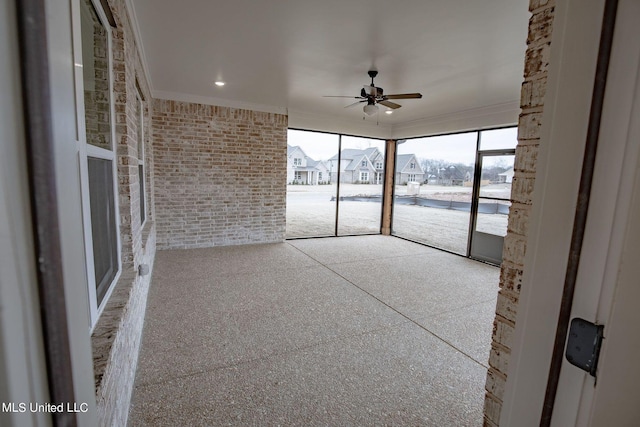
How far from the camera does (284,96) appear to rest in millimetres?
5090

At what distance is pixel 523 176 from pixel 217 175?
536cm

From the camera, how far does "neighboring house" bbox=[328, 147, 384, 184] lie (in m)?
7.21

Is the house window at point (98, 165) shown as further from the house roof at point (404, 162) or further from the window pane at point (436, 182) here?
the house roof at point (404, 162)

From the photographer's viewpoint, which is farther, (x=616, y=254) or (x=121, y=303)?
(x=121, y=303)

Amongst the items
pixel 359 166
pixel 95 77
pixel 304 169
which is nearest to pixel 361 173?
pixel 359 166

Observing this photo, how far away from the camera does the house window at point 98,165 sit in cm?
141

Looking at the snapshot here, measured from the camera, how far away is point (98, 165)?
1.67 metres

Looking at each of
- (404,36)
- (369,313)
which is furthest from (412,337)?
(404,36)

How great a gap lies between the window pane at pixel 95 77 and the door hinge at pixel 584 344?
6.67ft

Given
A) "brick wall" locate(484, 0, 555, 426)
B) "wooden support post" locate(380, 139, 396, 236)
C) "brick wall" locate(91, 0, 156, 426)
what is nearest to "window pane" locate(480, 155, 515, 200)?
→ "wooden support post" locate(380, 139, 396, 236)

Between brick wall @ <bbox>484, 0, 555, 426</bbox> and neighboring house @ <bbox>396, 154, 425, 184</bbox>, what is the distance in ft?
21.1

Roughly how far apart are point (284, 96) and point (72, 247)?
5129 millimetres

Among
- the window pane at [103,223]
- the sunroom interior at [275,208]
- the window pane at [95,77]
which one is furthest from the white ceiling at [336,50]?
the window pane at [103,223]

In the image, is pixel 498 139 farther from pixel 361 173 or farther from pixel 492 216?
pixel 361 173
